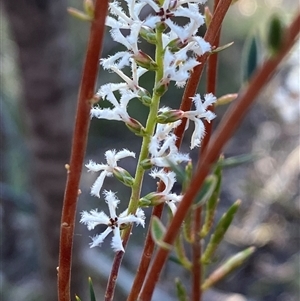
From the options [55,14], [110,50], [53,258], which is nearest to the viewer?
[55,14]

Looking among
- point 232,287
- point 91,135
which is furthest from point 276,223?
point 91,135

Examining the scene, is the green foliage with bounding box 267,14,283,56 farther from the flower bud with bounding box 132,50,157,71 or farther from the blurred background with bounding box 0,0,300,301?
the blurred background with bounding box 0,0,300,301

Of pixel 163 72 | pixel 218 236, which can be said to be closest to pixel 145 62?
pixel 163 72

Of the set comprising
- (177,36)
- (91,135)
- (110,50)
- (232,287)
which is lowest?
(232,287)

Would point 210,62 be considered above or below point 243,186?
below

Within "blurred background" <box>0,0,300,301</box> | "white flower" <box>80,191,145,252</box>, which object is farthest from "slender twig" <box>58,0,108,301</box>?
"blurred background" <box>0,0,300,301</box>

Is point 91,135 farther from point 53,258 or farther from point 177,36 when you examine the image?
point 177,36
